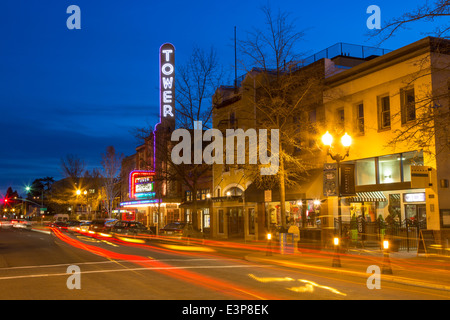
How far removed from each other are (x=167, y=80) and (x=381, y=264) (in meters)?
31.7

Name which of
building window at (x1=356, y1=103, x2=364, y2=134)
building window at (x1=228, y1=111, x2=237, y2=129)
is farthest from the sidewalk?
building window at (x1=228, y1=111, x2=237, y2=129)

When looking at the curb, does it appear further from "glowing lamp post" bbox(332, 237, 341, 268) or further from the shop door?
the shop door

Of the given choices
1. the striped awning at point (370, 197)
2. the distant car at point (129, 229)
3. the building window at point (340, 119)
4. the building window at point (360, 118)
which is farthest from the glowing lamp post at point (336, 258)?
the distant car at point (129, 229)

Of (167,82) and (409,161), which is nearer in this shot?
(409,161)

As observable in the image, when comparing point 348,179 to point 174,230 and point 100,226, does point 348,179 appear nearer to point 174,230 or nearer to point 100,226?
point 174,230

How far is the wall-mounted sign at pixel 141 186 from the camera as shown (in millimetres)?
51431

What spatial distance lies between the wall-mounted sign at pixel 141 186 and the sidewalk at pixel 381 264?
31.1 m

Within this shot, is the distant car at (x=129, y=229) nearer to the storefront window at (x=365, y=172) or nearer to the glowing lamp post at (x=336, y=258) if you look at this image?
the storefront window at (x=365, y=172)

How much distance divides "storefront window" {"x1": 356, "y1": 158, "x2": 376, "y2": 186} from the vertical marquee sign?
20379 millimetres

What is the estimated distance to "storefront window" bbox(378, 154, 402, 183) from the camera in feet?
71.9

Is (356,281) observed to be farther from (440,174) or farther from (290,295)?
(440,174)

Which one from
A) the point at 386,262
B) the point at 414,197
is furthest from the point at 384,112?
the point at 386,262

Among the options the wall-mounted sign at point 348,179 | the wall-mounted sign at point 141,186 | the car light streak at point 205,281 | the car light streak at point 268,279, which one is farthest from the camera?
the wall-mounted sign at point 141,186

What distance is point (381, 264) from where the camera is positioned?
1619cm
